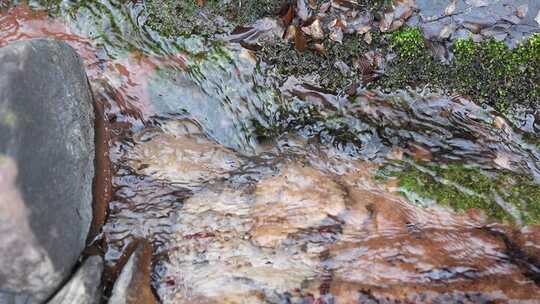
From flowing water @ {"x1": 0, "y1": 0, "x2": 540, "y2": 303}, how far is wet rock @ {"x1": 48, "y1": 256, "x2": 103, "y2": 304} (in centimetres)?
22

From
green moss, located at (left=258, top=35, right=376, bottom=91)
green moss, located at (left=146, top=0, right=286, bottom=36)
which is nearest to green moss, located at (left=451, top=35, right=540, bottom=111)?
green moss, located at (left=258, top=35, right=376, bottom=91)

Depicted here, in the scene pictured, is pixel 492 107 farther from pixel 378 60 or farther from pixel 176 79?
pixel 176 79

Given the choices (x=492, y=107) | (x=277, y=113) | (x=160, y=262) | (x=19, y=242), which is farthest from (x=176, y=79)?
(x=492, y=107)

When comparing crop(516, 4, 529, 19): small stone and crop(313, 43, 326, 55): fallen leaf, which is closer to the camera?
crop(516, 4, 529, 19): small stone

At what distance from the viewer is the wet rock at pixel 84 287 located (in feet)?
13.1

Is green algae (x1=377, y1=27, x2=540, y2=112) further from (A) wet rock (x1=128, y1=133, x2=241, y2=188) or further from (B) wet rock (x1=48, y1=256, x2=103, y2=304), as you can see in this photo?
(B) wet rock (x1=48, y1=256, x2=103, y2=304)

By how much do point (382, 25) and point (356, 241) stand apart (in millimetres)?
2288

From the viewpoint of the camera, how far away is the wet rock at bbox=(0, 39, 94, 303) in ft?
12.0

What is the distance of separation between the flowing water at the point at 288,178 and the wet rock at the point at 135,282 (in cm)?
9

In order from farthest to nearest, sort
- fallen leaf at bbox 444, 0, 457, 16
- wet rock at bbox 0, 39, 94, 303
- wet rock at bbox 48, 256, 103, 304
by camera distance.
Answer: fallen leaf at bbox 444, 0, 457, 16 → wet rock at bbox 48, 256, 103, 304 → wet rock at bbox 0, 39, 94, 303

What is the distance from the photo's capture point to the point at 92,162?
15.3 ft

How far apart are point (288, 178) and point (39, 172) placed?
2281mm

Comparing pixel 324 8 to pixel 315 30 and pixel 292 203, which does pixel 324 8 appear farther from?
pixel 292 203

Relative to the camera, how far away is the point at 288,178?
4789 millimetres
